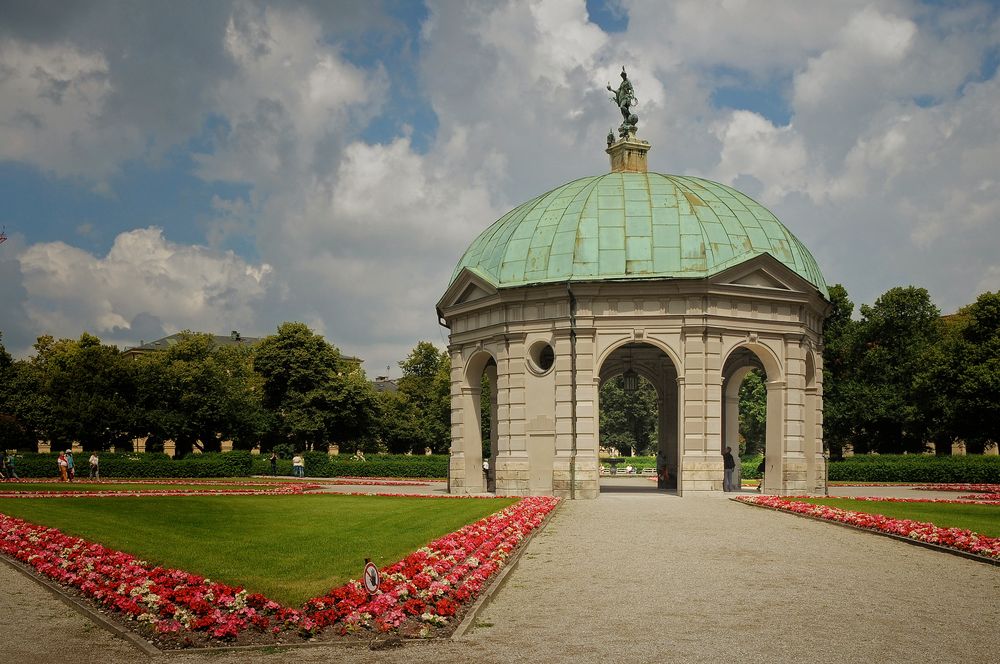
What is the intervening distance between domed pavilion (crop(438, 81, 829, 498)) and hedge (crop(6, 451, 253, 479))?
30473 millimetres

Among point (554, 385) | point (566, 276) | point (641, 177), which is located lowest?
point (554, 385)

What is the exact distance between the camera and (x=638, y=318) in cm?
4147

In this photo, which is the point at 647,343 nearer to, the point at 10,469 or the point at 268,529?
the point at 268,529

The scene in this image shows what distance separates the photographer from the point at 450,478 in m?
47.2

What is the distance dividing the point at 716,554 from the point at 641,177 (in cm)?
2666

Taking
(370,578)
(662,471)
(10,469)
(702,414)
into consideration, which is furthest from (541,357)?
(10,469)

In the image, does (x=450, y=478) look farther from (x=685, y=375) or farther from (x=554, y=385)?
(x=685, y=375)

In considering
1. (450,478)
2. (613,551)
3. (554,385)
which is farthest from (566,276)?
(613,551)

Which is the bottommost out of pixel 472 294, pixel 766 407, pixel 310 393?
pixel 766 407

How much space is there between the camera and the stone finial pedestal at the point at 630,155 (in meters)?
49.3

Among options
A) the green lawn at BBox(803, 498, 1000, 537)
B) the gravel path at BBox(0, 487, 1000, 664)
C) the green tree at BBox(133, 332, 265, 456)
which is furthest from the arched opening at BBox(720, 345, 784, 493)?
the green tree at BBox(133, 332, 265, 456)

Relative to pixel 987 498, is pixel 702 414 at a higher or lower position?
higher

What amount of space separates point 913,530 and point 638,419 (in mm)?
110796

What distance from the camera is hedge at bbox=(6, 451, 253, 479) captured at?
66125 millimetres
